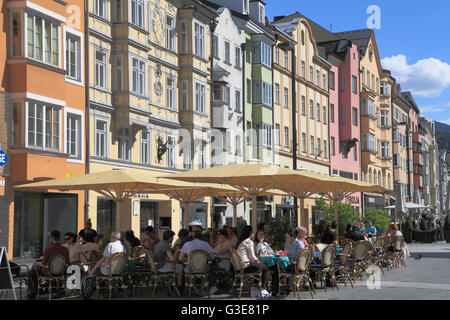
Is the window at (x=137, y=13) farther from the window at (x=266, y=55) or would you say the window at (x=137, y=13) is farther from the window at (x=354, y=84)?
the window at (x=354, y=84)

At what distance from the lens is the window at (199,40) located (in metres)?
40.7

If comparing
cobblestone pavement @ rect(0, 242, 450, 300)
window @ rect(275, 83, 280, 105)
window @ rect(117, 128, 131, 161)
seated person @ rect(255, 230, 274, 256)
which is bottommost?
cobblestone pavement @ rect(0, 242, 450, 300)

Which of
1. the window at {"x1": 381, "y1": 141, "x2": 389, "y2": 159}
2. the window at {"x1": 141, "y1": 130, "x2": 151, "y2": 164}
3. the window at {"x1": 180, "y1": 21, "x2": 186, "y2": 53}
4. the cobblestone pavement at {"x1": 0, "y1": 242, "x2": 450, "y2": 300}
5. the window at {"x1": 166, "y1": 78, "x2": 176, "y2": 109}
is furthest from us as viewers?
the window at {"x1": 381, "y1": 141, "x2": 389, "y2": 159}

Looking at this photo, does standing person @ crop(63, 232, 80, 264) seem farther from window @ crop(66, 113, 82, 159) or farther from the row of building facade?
window @ crop(66, 113, 82, 159)

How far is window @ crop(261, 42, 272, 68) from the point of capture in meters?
49.9

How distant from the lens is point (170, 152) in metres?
38.8

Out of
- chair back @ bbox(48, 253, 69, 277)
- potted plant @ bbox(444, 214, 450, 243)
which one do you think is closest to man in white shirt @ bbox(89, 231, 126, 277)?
chair back @ bbox(48, 253, 69, 277)

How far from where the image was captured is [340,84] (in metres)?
68.2

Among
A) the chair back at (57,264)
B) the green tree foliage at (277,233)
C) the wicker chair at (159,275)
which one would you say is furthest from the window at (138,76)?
the chair back at (57,264)

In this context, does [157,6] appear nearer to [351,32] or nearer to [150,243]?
[150,243]

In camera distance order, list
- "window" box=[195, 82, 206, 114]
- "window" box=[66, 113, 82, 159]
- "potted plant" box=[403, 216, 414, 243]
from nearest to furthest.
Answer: "window" box=[66, 113, 82, 159] → "window" box=[195, 82, 206, 114] → "potted plant" box=[403, 216, 414, 243]

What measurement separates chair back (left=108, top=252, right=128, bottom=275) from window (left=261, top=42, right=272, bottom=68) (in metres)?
34.8
